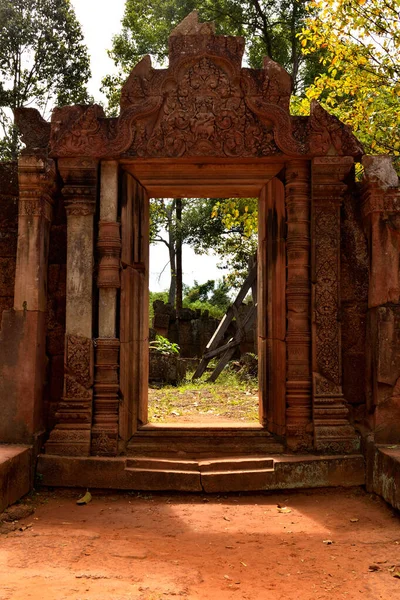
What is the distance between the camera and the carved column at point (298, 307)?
5.20 meters

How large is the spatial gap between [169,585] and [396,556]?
4.63ft

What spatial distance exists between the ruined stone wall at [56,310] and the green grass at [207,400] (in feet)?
4.49

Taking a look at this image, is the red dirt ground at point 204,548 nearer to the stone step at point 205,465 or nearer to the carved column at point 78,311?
the stone step at point 205,465

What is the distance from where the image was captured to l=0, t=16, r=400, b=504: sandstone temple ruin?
508 cm

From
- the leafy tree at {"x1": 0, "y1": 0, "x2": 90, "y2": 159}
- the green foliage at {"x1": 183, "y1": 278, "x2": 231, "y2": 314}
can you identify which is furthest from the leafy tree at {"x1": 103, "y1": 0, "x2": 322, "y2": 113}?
the green foliage at {"x1": 183, "y1": 278, "x2": 231, "y2": 314}

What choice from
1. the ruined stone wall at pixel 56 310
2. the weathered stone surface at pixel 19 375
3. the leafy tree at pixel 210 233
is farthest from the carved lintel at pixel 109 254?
the leafy tree at pixel 210 233

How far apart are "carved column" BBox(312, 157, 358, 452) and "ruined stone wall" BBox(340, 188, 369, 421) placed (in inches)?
5.0

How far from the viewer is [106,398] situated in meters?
5.19

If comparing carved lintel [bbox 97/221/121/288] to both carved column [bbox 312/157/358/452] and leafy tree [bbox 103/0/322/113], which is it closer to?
carved column [bbox 312/157/358/452]

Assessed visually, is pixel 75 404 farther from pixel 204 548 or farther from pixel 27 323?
pixel 204 548

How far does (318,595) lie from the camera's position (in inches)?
119

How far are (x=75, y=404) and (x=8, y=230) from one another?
5.61ft

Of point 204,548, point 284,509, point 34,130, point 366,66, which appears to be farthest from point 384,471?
point 366,66

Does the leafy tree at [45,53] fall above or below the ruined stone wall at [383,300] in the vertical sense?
above
